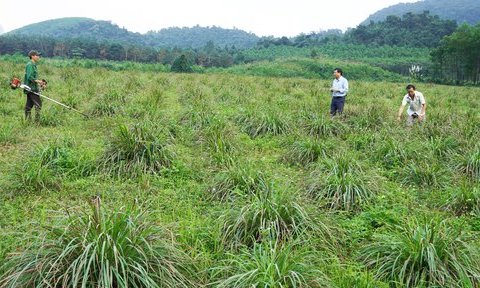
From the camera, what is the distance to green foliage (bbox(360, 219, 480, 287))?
3.64 metres

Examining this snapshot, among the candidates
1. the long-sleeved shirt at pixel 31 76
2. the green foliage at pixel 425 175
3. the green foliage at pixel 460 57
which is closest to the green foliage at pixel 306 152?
the green foliage at pixel 425 175

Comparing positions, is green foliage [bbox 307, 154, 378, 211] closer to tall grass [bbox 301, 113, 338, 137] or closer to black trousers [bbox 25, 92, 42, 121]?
tall grass [bbox 301, 113, 338, 137]

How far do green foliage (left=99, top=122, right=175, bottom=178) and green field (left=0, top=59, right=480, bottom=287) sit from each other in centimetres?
2

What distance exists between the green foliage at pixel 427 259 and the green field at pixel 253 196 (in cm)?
1

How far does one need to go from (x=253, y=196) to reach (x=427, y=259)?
2.19 meters

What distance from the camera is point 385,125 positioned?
9617 mm

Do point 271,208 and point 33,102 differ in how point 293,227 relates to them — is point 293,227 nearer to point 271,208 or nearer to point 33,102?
point 271,208

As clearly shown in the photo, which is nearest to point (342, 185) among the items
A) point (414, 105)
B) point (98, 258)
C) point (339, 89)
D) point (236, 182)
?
point (236, 182)

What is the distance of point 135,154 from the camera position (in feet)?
21.3

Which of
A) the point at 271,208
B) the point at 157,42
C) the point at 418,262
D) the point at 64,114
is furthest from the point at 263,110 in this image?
the point at 157,42

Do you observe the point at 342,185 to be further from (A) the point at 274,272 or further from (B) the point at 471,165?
(B) the point at 471,165

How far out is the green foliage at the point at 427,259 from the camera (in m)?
3.64

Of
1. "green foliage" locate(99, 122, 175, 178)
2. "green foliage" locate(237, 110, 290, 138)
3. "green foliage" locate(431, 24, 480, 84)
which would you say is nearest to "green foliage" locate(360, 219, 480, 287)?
"green foliage" locate(99, 122, 175, 178)

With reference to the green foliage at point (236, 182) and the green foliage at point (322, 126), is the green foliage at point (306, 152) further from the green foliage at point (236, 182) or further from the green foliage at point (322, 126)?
the green foliage at point (236, 182)
